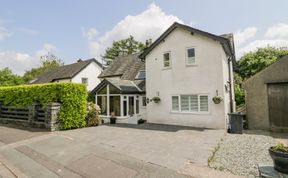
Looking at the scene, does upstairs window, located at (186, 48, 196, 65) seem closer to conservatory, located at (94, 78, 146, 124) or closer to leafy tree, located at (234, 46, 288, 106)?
conservatory, located at (94, 78, 146, 124)

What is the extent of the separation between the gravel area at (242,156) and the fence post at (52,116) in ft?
31.6

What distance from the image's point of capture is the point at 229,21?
13.4 metres

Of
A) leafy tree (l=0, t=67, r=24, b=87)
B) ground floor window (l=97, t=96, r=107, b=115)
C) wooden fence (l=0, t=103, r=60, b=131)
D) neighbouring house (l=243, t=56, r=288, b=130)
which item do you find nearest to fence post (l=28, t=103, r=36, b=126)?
wooden fence (l=0, t=103, r=60, b=131)

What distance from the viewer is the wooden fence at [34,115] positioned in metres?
12.4

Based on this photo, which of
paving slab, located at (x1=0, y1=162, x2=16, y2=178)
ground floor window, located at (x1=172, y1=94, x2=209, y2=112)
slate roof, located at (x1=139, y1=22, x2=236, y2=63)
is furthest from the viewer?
ground floor window, located at (x1=172, y1=94, x2=209, y2=112)

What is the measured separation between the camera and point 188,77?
1447 centimetres

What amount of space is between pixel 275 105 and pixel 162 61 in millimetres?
8329

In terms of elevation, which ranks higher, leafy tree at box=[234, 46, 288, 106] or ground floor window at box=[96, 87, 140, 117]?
leafy tree at box=[234, 46, 288, 106]

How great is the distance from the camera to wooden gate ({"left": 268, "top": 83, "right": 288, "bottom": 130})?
38.9 feet

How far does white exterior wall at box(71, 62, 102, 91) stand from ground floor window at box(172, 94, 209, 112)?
1841 cm

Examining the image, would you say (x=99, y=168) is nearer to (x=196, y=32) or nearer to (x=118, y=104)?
(x=196, y=32)

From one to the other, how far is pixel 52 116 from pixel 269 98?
→ 1381 cm

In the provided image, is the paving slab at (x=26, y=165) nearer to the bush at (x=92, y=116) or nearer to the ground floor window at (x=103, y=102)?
the bush at (x=92, y=116)

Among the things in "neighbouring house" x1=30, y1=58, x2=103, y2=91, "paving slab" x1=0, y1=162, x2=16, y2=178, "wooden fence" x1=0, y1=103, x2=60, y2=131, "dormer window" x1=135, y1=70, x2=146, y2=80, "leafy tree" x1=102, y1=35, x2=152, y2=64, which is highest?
"leafy tree" x1=102, y1=35, x2=152, y2=64
